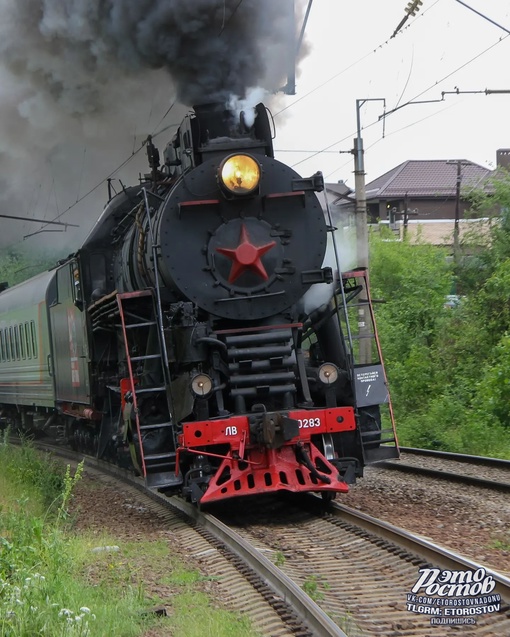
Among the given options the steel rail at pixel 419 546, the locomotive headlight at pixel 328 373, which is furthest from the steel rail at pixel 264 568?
the locomotive headlight at pixel 328 373

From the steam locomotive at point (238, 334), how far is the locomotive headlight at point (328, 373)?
0.01m

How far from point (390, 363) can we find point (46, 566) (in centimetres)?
1309

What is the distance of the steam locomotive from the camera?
743 centimetres

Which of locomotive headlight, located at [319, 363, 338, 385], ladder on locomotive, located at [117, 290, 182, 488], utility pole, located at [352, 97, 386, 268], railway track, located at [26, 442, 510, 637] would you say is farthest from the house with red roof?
railway track, located at [26, 442, 510, 637]

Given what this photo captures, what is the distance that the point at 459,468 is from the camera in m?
10.7

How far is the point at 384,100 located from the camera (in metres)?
15.6

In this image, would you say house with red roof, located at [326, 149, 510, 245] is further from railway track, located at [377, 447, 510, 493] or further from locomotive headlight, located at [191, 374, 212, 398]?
locomotive headlight, located at [191, 374, 212, 398]

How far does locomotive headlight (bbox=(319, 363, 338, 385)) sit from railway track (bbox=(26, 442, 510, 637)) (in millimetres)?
1077

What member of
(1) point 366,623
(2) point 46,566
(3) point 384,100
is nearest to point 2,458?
(2) point 46,566

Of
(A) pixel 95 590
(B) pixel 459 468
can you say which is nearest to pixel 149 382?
(A) pixel 95 590

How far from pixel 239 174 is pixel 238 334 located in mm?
1400

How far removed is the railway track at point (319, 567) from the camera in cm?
445

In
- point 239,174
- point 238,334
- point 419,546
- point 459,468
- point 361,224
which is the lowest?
point 459,468

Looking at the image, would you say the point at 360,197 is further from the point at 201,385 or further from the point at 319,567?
the point at 319,567
